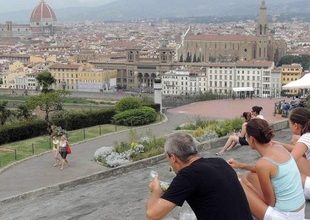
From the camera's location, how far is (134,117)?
17.0 m

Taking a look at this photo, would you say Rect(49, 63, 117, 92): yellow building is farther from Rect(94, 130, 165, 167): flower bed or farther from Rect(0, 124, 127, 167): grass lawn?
Rect(94, 130, 165, 167): flower bed

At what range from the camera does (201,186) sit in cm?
269

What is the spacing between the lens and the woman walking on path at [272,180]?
128 inches

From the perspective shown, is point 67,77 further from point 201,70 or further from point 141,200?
point 141,200

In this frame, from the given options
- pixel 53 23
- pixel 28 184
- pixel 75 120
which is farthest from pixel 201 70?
pixel 53 23

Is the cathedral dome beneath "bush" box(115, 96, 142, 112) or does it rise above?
above

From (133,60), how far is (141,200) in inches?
3150

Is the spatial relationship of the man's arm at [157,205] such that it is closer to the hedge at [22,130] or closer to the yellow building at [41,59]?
the hedge at [22,130]

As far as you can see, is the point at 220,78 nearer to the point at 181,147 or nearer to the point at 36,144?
the point at 36,144

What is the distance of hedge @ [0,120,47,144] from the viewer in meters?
14.2

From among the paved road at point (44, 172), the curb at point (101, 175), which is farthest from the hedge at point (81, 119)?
the curb at point (101, 175)

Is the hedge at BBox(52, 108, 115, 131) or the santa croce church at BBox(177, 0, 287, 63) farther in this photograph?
Result: the santa croce church at BBox(177, 0, 287, 63)

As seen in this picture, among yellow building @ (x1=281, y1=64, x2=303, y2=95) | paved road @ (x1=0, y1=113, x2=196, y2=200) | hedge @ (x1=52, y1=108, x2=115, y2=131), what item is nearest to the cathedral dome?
yellow building @ (x1=281, y1=64, x2=303, y2=95)

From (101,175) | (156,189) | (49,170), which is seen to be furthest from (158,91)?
(156,189)
